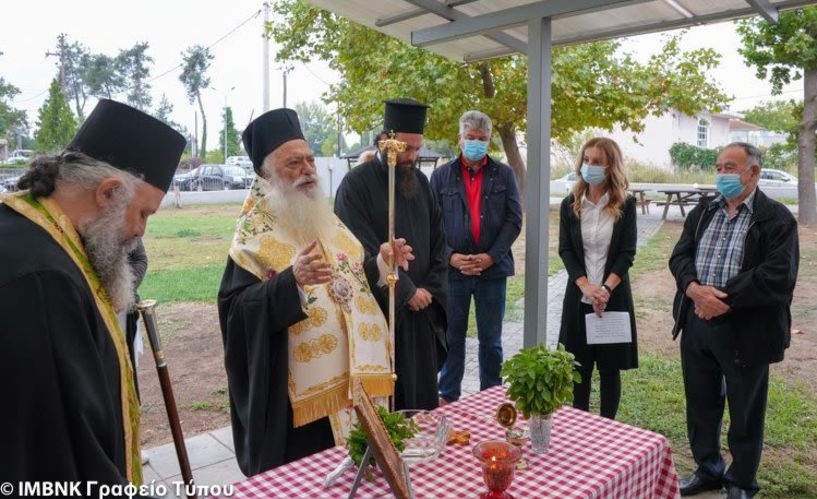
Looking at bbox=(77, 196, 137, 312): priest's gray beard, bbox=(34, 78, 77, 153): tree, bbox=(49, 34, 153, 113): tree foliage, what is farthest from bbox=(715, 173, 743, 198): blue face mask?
bbox=(49, 34, 153, 113): tree foliage

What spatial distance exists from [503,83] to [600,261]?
7660mm

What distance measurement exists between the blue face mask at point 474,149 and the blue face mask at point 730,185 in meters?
1.63

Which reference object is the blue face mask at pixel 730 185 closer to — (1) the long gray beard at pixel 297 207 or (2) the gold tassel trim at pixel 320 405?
(1) the long gray beard at pixel 297 207

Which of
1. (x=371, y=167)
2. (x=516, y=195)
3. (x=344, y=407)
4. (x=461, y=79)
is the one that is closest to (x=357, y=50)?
(x=461, y=79)

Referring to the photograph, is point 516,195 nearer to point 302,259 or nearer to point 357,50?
point 302,259

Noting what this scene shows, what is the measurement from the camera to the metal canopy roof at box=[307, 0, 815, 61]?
11.8 feet

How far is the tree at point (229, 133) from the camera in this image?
4444 centimetres

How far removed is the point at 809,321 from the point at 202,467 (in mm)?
7522

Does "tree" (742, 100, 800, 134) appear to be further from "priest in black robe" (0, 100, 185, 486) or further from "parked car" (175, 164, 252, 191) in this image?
"priest in black robe" (0, 100, 185, 486)

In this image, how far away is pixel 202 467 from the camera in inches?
148

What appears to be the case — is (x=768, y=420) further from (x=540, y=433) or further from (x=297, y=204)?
(x=297, y=204)

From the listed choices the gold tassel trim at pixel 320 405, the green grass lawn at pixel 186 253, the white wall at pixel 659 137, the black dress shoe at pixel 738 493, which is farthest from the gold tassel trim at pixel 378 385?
the white wall at pixel 659 137

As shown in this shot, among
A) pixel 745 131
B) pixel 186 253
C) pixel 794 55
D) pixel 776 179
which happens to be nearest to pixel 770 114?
pixel 745 131

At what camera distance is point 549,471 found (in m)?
2.04
